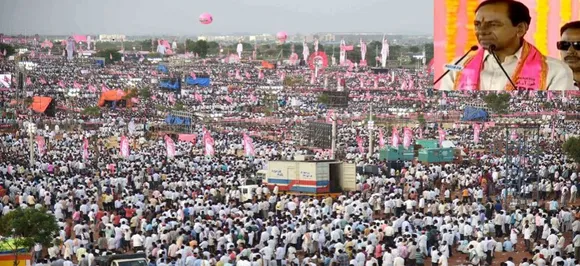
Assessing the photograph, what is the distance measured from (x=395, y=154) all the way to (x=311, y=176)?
8794 millimetres

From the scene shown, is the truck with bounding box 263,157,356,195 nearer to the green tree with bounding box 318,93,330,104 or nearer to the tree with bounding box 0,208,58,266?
the tree with bounding box 0,208,58,266

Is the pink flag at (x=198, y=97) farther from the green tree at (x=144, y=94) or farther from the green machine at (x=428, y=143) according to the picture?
the green machine at (x=428, y=143)

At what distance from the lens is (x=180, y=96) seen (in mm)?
75750

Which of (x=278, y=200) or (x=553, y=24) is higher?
(x=553, y=24)

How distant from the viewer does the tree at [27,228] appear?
22.3 meters

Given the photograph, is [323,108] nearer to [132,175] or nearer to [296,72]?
[132,175]

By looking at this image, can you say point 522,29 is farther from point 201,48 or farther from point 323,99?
point 201,48

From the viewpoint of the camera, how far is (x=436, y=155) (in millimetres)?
42156

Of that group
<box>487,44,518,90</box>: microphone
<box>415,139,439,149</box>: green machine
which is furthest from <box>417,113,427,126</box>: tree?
<box>487,44,518,90</box>: microphone

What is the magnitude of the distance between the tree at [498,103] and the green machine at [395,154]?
20979 mm

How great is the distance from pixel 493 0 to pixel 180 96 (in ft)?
179

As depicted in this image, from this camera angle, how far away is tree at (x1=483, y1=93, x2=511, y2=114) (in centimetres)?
6250

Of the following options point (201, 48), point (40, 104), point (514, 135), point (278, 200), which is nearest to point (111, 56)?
point (201, 48)

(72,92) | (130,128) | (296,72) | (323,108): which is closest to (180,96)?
(72,92)
